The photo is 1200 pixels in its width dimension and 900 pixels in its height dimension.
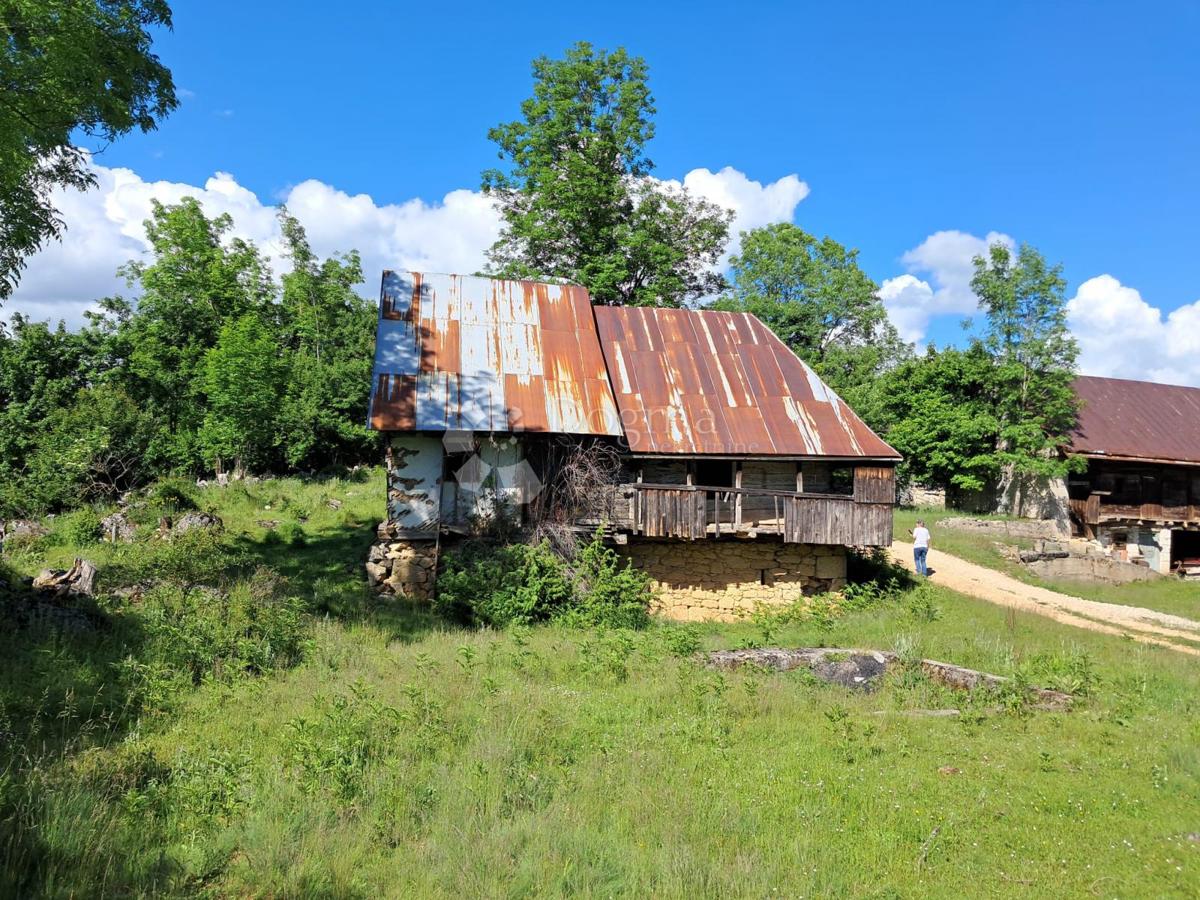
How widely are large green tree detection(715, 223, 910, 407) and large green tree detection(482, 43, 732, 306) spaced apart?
7706mm

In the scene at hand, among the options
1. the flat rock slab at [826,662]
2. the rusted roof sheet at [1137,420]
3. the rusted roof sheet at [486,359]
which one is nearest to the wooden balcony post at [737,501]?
the rusted roof sheet at [486,359]

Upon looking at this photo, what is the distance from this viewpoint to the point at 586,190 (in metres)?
23.2

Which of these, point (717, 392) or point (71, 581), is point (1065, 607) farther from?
point (71, 581)

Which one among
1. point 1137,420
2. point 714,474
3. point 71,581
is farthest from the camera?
point 1137,420

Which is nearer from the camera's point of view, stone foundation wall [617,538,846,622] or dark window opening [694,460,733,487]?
stone foundation wall [617,538,846,622]

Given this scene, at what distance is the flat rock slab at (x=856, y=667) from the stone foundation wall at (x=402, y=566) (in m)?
6.34

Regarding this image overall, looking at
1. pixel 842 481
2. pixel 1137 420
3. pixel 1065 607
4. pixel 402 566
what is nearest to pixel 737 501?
pixel 842 481

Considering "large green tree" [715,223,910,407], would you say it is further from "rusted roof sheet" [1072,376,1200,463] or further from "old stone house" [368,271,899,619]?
"old stone house" [368,271,899,619]

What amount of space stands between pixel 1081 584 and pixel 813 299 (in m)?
16.6

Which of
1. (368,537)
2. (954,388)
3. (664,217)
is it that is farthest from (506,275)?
(954,388)

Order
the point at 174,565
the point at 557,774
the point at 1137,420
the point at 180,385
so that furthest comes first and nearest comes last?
the point at 1137,420
the point at 180,385
the point at 174,565
the point at 557,774

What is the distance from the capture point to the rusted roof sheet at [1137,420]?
26.5 m

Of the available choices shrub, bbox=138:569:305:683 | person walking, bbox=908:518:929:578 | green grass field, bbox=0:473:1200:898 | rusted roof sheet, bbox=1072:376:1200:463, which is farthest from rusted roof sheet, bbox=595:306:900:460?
rusted roof sheet, bbox=1072:376:1200:463

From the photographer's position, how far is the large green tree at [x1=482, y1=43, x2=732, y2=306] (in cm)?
2372
